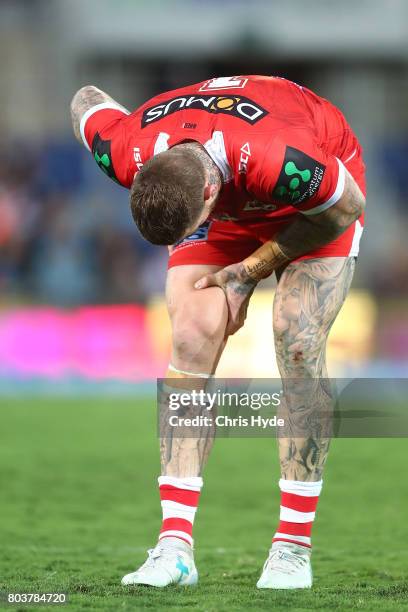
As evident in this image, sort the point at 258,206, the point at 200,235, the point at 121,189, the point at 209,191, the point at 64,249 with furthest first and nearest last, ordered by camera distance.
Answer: the point at 121,189 < the point at 64,249 < the point at 200,235 < the point at 258,206 < the point at 209,191

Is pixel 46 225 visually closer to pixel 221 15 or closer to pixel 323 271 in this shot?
pixel 221 15

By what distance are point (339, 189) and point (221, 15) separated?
15421 mm

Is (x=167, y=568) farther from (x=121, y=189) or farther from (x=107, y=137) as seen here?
(x=121, y=189)

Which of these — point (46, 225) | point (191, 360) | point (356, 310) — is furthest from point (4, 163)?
point (191, 360)

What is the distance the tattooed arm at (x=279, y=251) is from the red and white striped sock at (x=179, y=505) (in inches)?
21.9

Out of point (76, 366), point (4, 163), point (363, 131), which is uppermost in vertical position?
point (363, 131)

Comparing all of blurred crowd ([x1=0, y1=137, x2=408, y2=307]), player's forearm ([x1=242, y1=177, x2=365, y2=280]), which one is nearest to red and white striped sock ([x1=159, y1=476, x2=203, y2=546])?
player's forearm ([x1=242, y1=177, x2=365, y2=280])

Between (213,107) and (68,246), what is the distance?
9789mm

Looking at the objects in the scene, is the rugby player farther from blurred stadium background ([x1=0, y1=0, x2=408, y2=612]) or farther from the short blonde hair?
blurred stadium background ([x1=0, y1=0, x2=408, y2=612])

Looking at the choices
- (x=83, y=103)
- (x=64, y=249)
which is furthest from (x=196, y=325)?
(x=64, y=249)

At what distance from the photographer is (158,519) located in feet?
19.3

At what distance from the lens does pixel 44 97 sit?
61.4ft

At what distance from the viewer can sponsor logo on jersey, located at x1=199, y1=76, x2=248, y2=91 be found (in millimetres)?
4207

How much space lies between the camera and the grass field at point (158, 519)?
12.9 ft
